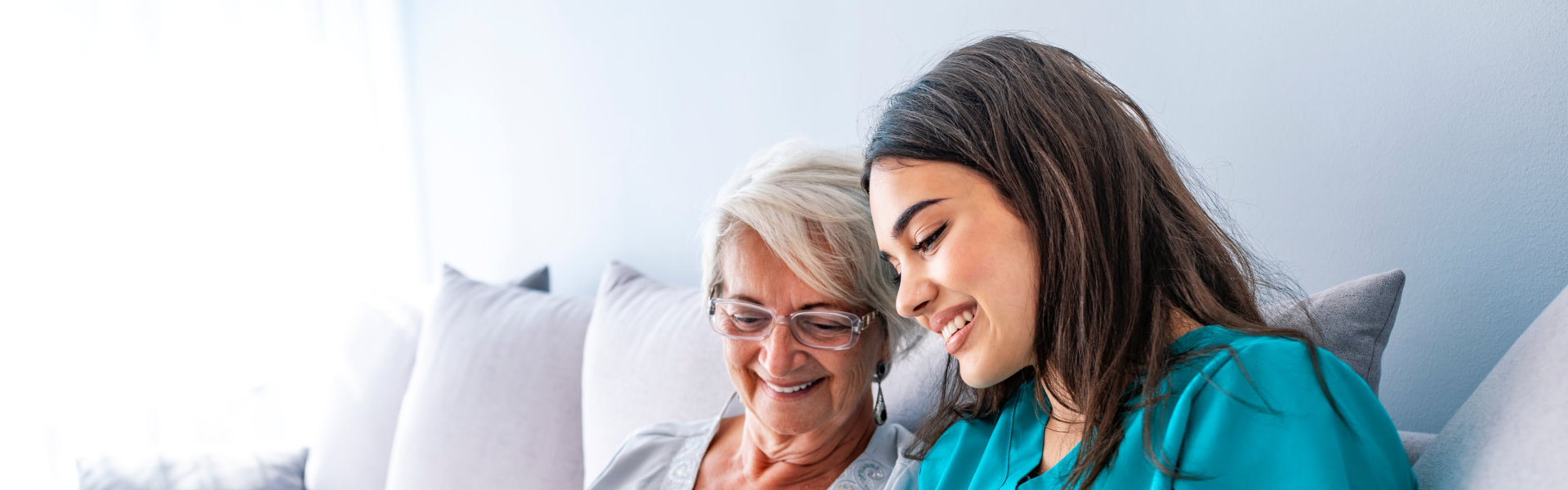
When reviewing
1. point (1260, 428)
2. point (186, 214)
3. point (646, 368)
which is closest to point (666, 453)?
point (646, 368)

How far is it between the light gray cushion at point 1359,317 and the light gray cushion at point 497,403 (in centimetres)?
130

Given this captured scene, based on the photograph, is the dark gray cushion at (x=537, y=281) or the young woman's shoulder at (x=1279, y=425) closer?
the young woman's shoulder at (x=1279, y=425)

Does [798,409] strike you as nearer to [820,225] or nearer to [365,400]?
[820,225]

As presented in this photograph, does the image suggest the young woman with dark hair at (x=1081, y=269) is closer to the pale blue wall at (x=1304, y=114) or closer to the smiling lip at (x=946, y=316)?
the smiling lip at (x=946, y=316)

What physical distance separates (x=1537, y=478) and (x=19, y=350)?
2663 millimetres

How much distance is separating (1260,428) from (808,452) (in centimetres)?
71

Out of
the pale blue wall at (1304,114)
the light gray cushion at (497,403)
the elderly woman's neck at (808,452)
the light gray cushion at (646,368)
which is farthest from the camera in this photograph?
the light gray cushion at (497,403)

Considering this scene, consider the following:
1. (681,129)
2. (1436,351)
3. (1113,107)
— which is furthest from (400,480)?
(1436,351)

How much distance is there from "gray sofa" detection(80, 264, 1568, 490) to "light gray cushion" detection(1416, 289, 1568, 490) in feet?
2.21

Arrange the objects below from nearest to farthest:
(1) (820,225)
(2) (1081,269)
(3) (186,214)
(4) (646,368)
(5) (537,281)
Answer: (2) (1081,269), (1) (820,225), (4) (646,368), (5) (537,281), (3) (186,214)

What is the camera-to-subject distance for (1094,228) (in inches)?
35.1

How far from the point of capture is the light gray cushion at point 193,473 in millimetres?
1945

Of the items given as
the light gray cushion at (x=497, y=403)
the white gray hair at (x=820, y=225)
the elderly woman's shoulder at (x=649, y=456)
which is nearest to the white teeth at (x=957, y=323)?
the white gray hair at (x=820, y=225)

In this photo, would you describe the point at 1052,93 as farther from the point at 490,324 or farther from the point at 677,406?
the point at 490,324
